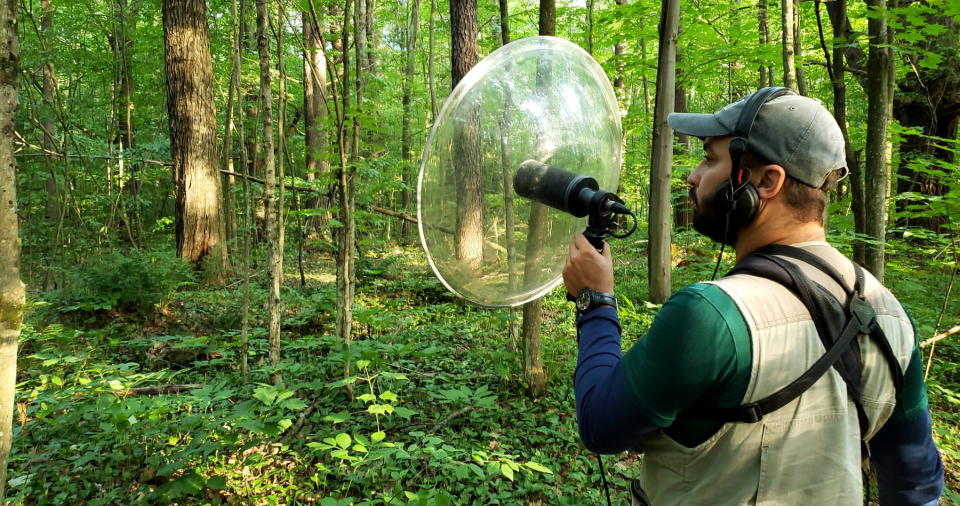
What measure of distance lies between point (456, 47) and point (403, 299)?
3033mm

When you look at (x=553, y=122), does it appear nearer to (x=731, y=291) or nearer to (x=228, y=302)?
(x=731, y=291)

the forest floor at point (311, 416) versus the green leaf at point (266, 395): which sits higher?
the green leaf at point (266, 395)

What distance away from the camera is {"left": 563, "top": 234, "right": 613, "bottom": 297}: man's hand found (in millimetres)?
1118

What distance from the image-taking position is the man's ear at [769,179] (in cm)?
97

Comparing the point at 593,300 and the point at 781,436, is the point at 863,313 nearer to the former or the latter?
A: the point at 781,436

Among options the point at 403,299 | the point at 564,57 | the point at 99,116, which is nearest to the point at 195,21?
the point at 403,299

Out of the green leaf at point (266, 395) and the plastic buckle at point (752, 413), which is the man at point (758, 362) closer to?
the plastic buckle at point (752, 413)

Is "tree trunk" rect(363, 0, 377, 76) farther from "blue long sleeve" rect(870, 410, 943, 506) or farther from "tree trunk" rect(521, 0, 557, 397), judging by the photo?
"blue long sleeve" rect(870, 410, 943, 506)

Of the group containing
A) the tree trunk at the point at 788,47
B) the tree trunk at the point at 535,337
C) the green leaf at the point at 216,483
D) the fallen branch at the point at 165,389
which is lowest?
the green leaf at the point at 216,483

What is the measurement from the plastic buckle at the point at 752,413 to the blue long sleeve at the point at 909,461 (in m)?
0.52

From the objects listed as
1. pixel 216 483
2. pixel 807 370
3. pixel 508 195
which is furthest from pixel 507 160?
pixel 216 483

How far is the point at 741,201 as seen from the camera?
98cm

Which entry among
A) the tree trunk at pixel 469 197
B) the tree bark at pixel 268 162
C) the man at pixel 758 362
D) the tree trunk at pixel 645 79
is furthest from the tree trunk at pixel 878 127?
the tree bark at pixel 268 162

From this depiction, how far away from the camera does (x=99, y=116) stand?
12.2 m
